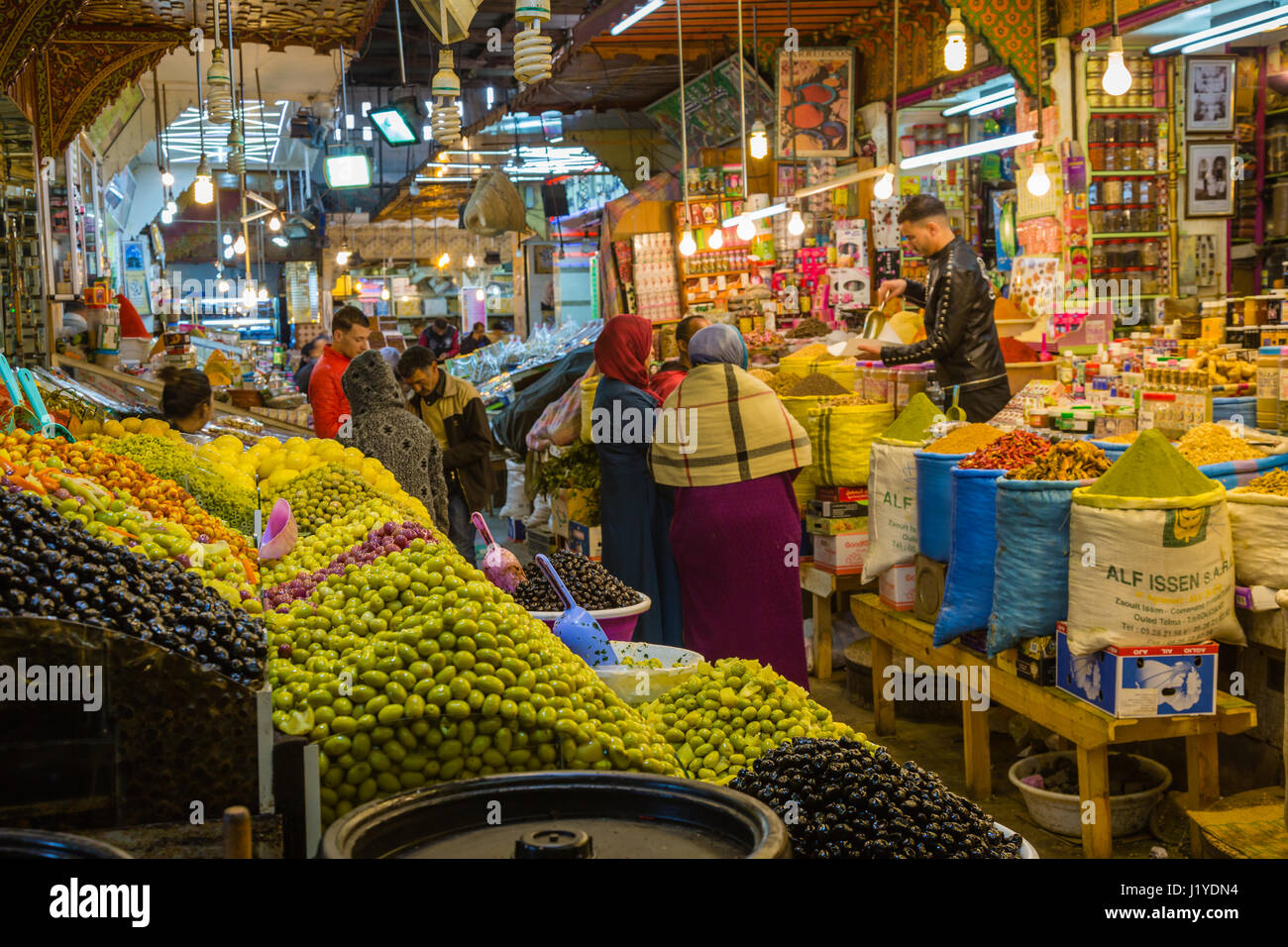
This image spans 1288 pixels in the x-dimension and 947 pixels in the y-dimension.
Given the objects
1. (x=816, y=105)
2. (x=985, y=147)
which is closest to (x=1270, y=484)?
(x=985, y=147)

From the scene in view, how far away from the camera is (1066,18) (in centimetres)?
770

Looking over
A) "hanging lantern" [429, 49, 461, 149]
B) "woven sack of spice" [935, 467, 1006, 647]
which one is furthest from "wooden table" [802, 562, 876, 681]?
"hanging lantern" [429, 49, 461, 149]

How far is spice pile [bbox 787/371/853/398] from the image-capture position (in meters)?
6.10

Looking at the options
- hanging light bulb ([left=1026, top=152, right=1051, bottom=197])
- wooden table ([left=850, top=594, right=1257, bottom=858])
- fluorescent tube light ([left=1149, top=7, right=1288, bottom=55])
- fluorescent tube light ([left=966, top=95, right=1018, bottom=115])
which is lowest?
wooden table ([left=850, top=594, right=1257, bottom=858])

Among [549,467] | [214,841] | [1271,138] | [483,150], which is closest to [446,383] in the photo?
[549,467]

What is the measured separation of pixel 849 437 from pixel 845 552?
56cm

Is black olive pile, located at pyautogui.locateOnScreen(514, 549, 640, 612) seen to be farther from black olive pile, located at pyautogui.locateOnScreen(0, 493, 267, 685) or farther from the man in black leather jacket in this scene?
the man in black leather jacket

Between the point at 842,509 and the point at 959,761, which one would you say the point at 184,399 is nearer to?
the point at 842,509

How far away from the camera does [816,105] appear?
10.1m

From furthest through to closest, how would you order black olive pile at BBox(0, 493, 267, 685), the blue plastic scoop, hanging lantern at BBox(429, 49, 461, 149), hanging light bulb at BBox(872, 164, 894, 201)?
hanging light bulb at BBox(872, 164, 894, 201) < hanging lantern at BBox(429, 49, 461, 149) < the blue plastic scoop < black olive pile at BBox(0, 493, 267, 685)

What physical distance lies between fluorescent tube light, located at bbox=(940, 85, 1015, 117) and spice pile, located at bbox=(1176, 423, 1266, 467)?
5.60 metres

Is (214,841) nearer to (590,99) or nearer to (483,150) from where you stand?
(590,99)

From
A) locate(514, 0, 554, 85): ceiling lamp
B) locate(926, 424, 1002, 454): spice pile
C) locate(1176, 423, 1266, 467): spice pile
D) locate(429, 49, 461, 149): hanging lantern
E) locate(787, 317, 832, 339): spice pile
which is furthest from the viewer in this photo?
locate(787, 317, 832, 339): spice pile

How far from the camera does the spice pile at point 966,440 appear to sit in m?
4.45
